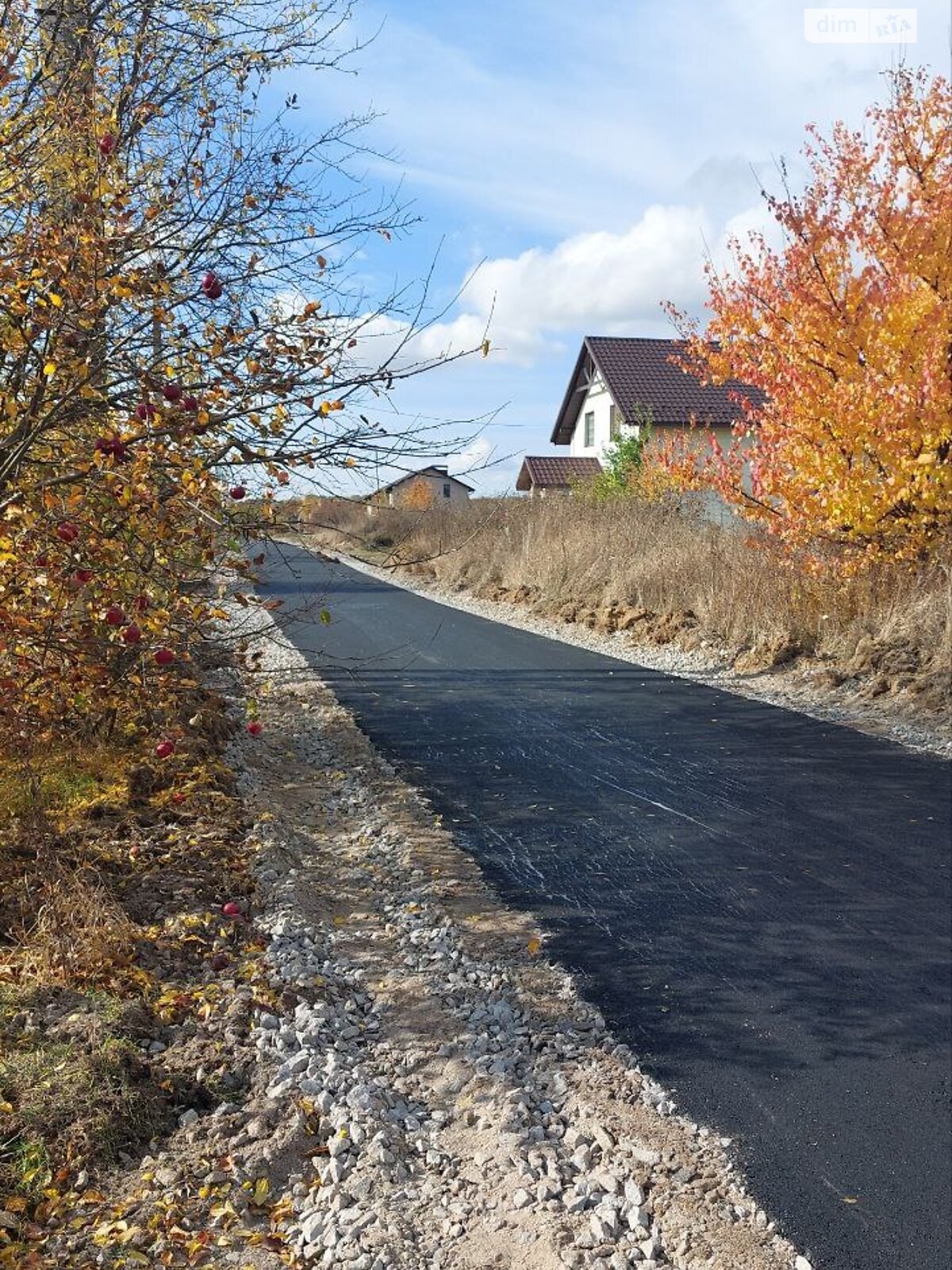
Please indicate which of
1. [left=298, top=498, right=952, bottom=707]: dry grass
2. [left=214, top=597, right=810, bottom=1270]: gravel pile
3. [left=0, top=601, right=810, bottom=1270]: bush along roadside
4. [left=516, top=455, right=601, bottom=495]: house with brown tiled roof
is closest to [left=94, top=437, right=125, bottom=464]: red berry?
[left=298, top=498, right=952, bottom=707]: dry grass

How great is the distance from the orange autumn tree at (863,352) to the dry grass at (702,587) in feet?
2.33

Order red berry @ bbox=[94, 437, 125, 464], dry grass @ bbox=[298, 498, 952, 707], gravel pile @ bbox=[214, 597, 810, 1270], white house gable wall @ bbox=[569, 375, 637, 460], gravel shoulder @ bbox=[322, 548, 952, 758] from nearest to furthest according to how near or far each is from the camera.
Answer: gravel pile @ bbox=[214, 597, 810, 1270] → red berry @ bbox=[94, 437, 125, 464] → gravel shoulder @ bbox=[322, 548, 952, 758] → dry grass @ bbox=[298, 498, 952, 707] → white house gable wall @ bbox=[569, 375, 637, 460]

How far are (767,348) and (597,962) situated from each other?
9.10 meters

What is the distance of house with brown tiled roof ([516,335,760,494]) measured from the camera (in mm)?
32969

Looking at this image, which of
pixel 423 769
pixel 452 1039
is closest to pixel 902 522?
pixel 423 769

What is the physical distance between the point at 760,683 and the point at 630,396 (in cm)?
2314

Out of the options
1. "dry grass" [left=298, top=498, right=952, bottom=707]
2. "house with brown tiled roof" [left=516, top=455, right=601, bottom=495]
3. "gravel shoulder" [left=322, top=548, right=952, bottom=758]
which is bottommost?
"gravel shoulder" [left=322, top=548, right=952, bottom=758]

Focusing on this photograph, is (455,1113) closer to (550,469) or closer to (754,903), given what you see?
(754,903)

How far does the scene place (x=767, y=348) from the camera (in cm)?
1211

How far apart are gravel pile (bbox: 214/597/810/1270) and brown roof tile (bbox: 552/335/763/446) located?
28.5m

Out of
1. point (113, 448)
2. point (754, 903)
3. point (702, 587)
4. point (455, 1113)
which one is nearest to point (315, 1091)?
point (455, 1113)

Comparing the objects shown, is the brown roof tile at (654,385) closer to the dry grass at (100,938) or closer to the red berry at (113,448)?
the dry grass at (100,938)

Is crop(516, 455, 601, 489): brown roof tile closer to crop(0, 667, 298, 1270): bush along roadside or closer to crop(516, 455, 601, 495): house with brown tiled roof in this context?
crop(516, 455, 601, 495): house with brown tiled roof

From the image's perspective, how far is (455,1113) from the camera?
3.67 meters
